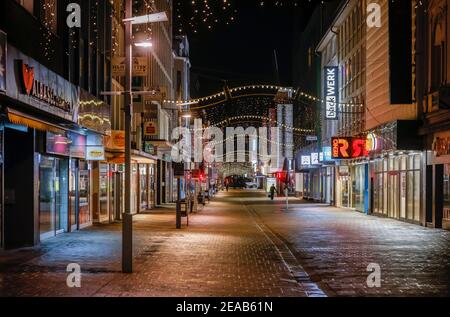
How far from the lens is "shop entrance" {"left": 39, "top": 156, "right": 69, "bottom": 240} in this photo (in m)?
20.6

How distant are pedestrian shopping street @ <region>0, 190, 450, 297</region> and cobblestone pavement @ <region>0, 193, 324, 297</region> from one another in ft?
0.06

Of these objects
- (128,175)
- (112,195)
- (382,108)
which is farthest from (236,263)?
(382,108)

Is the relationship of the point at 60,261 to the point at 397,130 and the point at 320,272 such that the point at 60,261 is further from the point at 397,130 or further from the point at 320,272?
the point at 397,130

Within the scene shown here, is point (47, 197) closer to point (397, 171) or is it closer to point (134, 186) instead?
point (134, 186)

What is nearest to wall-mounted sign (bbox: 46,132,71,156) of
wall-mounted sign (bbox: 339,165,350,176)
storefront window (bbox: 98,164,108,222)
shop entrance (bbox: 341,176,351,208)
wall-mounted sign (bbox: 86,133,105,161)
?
wall-mounted sign (bbox: 86,133,105,161)

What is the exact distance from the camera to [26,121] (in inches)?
645

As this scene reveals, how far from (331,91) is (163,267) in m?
31.6

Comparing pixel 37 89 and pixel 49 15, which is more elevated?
pixel 49 15

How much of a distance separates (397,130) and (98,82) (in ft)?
38.9

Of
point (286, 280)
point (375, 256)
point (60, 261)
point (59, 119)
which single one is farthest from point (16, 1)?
point (375, 256)

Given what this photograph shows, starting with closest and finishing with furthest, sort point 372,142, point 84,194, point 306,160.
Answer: point 84,194 < point 372,142 < point 306,160

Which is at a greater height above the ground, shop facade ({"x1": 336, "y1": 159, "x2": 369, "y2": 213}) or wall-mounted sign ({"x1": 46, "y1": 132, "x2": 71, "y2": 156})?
wall-mounted sign ({"x1": 46, "y1": 132, "x2": 71, "y2": 156})

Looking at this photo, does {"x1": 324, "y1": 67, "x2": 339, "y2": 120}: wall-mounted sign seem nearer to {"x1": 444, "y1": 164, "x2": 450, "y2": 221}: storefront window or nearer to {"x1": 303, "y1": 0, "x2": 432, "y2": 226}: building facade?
{"x1": 303, "y1": 0, "x2": 432, "y2": 226}: building facade

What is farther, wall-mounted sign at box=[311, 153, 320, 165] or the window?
wall-mounted sign at box=[311, 153, 320, 165]
